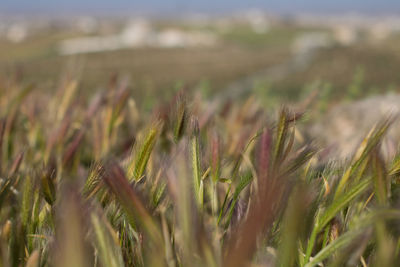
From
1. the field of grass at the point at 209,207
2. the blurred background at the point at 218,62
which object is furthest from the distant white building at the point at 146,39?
the field of grass at the point at 209,207

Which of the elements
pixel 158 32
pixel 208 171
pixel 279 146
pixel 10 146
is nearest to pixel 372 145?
pixel 279 146

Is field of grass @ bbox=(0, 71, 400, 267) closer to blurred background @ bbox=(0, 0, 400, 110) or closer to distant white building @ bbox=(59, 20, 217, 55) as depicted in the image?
blurred background @ bbox=(0, 0, 400, 110)

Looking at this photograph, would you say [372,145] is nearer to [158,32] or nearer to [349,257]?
[349,257]

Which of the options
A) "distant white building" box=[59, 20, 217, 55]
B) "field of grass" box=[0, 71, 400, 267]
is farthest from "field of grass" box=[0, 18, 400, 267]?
"distant white building" box=[59, 20, 217, 55]

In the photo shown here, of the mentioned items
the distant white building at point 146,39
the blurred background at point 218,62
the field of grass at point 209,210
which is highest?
the distant white building at point 146,39

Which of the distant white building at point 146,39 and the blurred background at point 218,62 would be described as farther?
the distant white building at point 146,39

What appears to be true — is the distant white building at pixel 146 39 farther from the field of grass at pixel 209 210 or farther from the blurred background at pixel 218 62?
the field of grass at pixel 209 210

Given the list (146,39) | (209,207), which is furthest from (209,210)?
(146,39)

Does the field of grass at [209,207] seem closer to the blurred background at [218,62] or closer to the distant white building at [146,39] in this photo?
the blurred background at [218,62]

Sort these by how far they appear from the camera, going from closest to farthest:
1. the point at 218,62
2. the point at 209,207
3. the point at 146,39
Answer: the point at 209,207 < the point at 218,62 < the point at 146,39

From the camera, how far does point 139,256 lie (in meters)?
0.77

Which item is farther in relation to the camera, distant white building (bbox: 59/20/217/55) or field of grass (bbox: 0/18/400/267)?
distant white building (bbox: 59/20/217/55)

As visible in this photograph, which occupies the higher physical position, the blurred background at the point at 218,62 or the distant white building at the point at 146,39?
the distant white building at the point at 146,39

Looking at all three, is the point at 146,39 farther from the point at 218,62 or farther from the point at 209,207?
the point at 209,207
